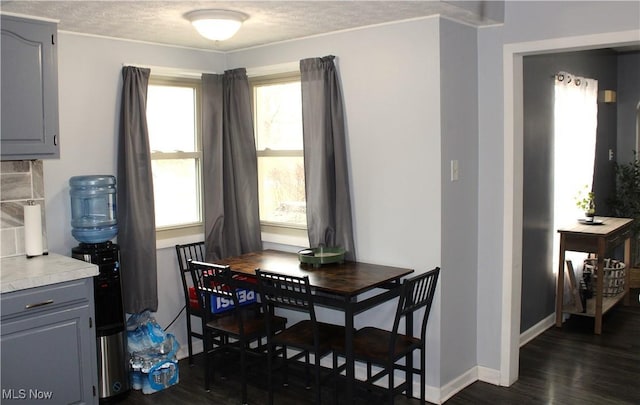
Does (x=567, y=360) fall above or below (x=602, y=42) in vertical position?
below

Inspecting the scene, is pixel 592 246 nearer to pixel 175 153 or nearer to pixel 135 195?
pixel 175 153

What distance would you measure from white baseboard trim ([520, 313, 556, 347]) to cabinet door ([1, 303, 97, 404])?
125 inches

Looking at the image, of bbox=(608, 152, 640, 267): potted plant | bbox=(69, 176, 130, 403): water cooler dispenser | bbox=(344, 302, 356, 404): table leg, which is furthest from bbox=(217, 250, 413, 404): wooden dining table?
bbox=(608, 152, 640, 267): potted plant

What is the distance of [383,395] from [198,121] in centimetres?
246

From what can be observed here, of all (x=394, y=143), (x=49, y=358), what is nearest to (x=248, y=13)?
(x=394, y=143)

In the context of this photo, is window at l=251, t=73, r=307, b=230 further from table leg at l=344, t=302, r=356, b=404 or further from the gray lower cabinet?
the gray lower cabinet

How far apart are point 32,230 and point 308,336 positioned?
1.72 metres

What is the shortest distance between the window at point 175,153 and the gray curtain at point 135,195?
0.30 metres

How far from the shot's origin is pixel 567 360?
14.3 feet

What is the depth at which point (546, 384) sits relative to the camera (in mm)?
3947

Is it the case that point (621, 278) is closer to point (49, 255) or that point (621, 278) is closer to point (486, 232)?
point (486, 232)

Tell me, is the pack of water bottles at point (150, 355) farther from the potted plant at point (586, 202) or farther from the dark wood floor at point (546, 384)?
the potted plant at point (586, 202)

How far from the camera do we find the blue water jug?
3697mm

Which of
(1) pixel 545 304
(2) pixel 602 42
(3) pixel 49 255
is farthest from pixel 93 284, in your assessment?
(1) pixel 545 304
